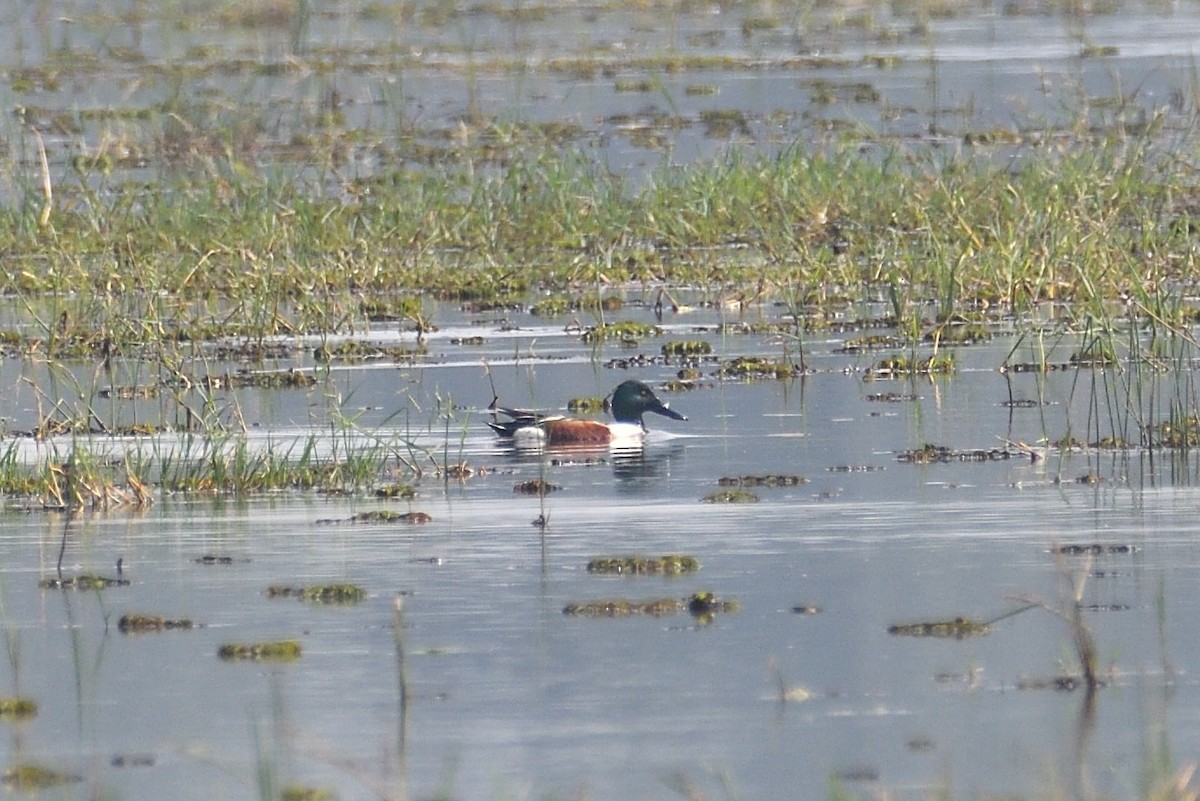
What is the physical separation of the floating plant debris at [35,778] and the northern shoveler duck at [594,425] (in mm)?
6067

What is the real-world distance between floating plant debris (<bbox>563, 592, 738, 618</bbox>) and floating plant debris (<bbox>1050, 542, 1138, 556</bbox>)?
4.36 ft

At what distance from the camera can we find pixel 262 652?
8.45m

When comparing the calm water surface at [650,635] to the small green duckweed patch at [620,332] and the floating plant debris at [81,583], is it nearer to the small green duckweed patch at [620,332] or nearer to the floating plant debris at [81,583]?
the floating plant debris at [81,583]

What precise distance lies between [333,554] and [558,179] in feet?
33.0

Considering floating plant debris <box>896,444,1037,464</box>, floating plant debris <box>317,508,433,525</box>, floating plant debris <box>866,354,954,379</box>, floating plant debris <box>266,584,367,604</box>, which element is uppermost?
floating plant debris <box>866,354,954,379</box>

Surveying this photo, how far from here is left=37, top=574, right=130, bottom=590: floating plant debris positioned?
9.62 metres

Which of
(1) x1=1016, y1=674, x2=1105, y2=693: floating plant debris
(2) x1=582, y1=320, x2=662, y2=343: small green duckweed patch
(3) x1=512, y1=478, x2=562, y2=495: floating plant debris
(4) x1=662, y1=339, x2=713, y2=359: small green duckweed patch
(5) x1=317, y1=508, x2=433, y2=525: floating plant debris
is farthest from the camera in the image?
(2) x1=582, y1=320, x2=662, y2=343: small green duckweed patch

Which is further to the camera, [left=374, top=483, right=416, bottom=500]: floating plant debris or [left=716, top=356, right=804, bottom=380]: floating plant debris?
[left=716, top=356, right=804, bottom=380]: floating plant debris

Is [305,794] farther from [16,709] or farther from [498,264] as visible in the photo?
[498,264]

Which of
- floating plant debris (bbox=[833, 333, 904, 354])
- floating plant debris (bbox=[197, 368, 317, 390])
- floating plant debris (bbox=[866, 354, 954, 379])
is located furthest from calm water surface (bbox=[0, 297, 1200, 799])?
floating plant debris (bbox=[833, 333, 904, 354])

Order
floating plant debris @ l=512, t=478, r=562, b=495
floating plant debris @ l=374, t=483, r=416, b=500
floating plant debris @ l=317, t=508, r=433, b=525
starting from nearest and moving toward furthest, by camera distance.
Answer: floating plant debris @ l=317, t=508, r=433, b=525
floating plant debris @ l=374, t=483, r=416, b=500
floating plant debris @ l=512, t=478, r=562, b=495

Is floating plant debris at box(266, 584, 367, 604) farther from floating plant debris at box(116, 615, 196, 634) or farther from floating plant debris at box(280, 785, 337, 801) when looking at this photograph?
floating plant debris at box(280, 785, 337, 801)

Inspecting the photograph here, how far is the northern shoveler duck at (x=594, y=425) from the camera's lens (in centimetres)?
1323

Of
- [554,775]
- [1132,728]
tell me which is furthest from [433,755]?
[1132,728]
